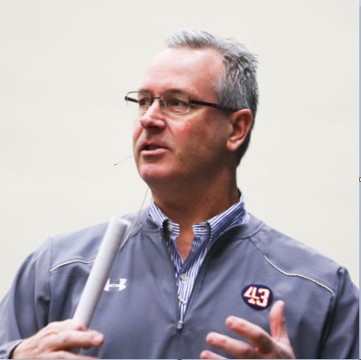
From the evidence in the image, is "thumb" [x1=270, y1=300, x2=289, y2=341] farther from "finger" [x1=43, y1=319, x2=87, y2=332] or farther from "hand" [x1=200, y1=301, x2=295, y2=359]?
"finger" [x1=43, y1=319, x2=87, y2=332]

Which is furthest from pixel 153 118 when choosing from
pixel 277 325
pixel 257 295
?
pixel 277 325

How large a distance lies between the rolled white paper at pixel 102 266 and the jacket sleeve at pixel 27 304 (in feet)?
1.11

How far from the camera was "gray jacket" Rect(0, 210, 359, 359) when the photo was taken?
1648mm

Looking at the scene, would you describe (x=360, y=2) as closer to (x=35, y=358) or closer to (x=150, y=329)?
(x=150, y=329)

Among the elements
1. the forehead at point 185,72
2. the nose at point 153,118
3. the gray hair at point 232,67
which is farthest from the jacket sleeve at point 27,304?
the gray hair at point 232,67

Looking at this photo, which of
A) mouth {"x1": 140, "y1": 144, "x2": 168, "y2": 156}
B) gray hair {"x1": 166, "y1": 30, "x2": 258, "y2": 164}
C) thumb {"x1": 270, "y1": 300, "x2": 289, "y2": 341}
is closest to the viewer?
thumb {"x1": 270, "y1": 300, "x2": 289, "y2": 341}

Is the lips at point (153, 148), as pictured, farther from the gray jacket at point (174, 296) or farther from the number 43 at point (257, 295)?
the number 43 at point (257, 295)

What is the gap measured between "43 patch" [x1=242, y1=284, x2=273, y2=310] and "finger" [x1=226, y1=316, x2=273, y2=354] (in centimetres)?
28

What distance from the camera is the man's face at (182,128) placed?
1.81 m

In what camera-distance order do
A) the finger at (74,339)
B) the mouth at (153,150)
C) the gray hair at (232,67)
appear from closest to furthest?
the finger at (74,339) < the mouth at (153,150) < the gray hair at (232,67)

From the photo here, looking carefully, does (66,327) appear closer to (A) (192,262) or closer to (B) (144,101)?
(A) (192,262)

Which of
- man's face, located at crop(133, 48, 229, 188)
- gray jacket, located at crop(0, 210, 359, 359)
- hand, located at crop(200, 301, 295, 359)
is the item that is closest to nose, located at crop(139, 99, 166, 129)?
man's face, located at crop(133, 48, 229, 188)

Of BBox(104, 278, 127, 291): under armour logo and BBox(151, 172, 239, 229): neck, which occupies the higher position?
BBox(151, 172, 239, 229): neck

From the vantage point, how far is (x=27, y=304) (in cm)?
172
